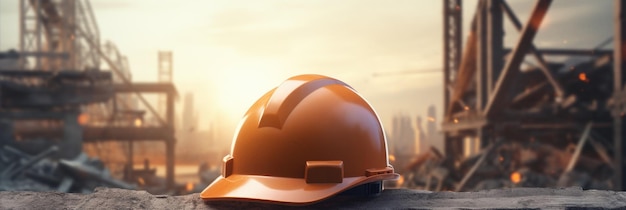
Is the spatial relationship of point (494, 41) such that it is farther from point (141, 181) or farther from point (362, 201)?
point (141, 181)

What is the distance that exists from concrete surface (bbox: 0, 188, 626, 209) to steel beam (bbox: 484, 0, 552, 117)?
21.8 feet

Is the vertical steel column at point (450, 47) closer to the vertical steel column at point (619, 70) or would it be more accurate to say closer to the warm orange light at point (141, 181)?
the vertical steel column at point (619, 70)

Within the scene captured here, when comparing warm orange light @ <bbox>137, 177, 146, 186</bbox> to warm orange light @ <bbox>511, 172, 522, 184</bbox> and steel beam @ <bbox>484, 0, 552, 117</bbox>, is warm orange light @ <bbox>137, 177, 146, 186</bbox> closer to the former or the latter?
steel beam @ <bbox>484, 0, 552, 117</bbox>

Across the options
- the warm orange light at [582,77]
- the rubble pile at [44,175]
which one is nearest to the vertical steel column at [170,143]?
the rubble pile at [44,175]

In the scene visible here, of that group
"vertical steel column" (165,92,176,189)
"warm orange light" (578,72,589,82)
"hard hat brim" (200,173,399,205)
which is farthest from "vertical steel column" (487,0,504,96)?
"vertical steel column" (165,92,176,189)

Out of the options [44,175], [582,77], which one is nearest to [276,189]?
[44,175]

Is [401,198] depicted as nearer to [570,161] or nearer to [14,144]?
[570,161]

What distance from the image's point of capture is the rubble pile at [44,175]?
38.1 feet

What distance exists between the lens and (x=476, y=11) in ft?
44.9

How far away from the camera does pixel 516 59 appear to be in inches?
404

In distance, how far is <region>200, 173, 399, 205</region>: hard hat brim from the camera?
263 centimetres

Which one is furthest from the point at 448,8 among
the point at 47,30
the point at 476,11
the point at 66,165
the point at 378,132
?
the point at 47,30

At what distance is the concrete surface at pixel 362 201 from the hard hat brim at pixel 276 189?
0.07 metres

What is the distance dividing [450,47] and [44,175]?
1285 cm
